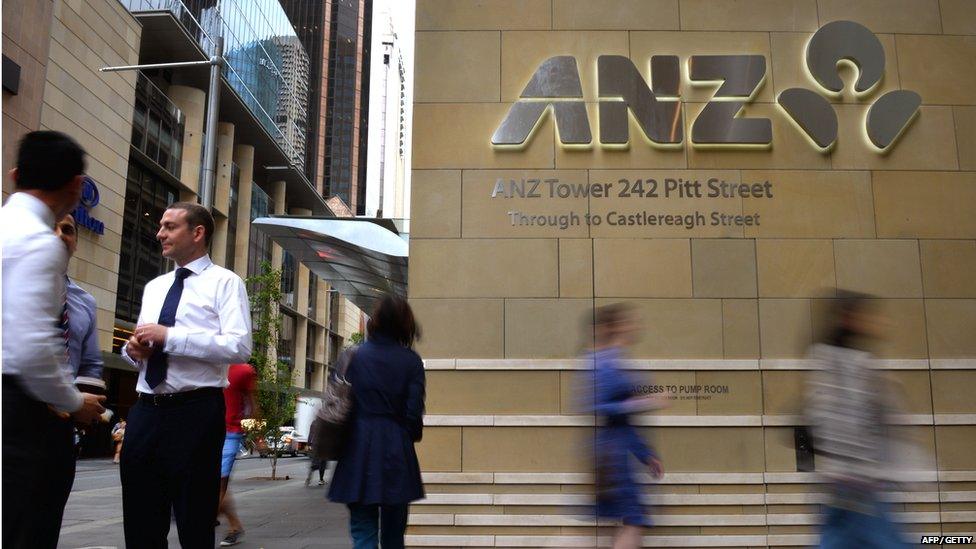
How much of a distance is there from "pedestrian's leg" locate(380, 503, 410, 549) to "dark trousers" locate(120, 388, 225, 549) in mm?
1018

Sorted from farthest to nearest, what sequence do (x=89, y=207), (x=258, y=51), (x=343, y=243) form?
(x=258, y=51), (x=89, y=207), (x=343, y=243)

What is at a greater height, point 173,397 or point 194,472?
point 173,397

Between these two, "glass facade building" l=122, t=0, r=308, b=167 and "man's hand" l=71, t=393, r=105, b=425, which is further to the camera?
"glass facade building" l=122, t=0, r=308, b=167

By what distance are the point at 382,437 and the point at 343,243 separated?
23.6ft

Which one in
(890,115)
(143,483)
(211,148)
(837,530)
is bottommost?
(837,530)

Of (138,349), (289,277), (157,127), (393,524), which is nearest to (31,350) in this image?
(138,349)

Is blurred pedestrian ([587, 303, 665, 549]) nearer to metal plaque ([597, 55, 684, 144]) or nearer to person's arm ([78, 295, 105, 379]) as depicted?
person's arm ([78, 295, 105, 379])

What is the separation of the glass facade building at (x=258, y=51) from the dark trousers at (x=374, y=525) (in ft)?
116

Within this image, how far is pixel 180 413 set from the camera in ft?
11.4

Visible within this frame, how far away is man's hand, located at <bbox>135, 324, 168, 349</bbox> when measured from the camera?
3365 millimetres

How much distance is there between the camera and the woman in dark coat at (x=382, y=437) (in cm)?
411

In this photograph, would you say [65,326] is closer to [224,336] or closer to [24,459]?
[224,336]

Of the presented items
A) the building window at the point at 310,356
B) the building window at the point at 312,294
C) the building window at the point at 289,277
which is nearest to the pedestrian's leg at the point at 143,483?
the building window at the point at 289,277

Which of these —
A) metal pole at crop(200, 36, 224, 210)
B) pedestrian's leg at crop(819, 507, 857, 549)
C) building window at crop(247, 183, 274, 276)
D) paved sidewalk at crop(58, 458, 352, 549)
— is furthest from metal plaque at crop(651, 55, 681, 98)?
building window at crop(247, 183, 274, 276)
